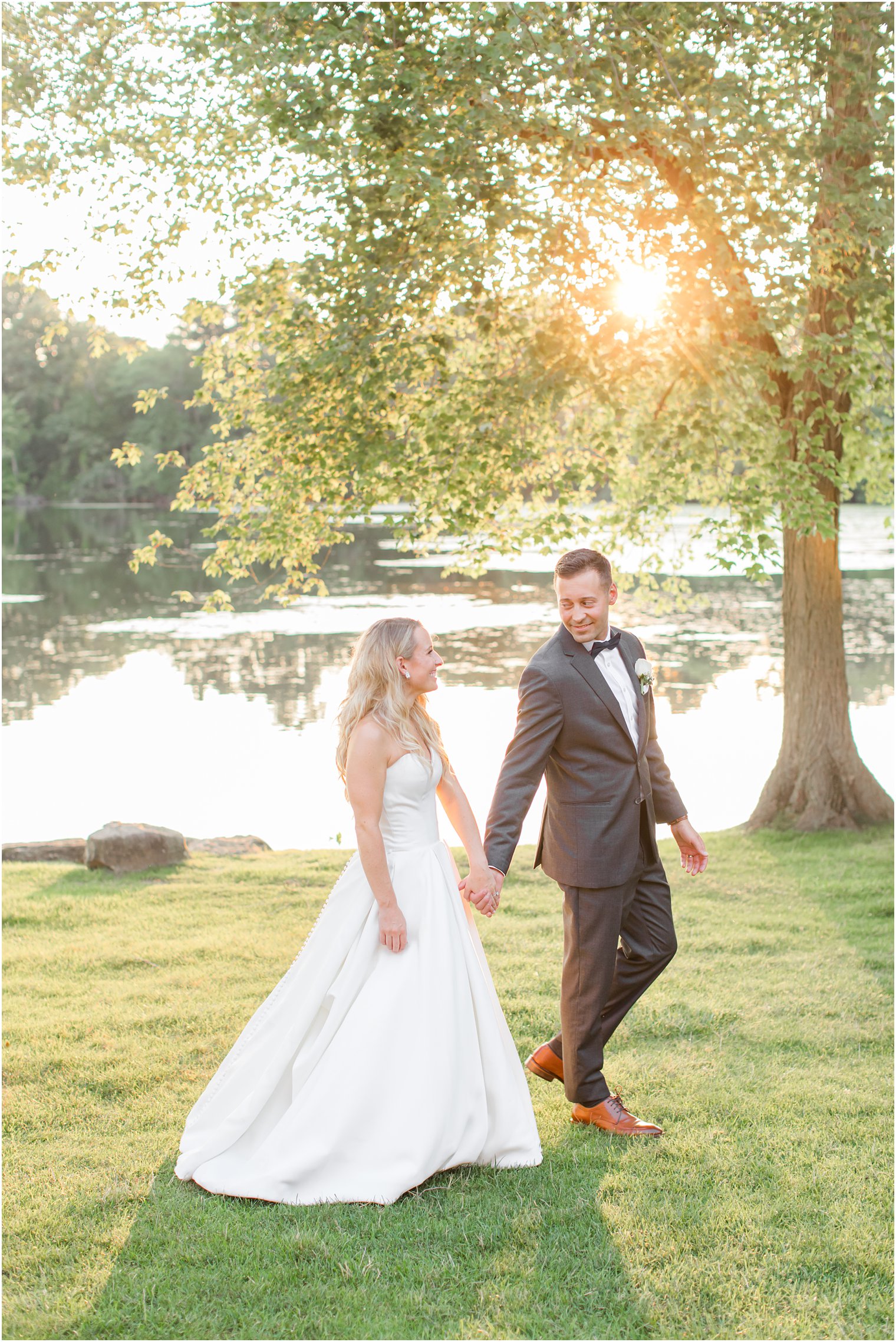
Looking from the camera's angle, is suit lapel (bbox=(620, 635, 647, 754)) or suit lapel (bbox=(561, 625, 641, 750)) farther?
suit lapel (bbox=(620, 635, 647, 754))

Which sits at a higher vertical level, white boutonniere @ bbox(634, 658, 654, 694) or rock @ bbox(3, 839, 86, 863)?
white boutonniere @ bbox(634, 658, 654, 694)

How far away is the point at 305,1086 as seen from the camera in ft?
13.1

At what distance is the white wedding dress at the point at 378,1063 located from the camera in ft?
12.8

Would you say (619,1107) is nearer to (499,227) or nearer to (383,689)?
(383,689)

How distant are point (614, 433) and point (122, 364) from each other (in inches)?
2530

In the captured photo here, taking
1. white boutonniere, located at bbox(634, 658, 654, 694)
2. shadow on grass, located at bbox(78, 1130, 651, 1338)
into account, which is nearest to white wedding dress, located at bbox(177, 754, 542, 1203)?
shadow on grass, located at bbox(78, 1130, 651, 1338)

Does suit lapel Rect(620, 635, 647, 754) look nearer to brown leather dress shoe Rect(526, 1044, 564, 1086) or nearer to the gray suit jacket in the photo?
the gray suit jacket

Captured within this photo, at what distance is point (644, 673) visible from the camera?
4.45 meters

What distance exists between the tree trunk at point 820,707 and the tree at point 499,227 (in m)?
0.94

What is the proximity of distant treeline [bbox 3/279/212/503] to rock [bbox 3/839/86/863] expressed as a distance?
57.2 m

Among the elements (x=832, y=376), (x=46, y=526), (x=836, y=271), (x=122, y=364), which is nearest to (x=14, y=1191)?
(x=832, y=376)

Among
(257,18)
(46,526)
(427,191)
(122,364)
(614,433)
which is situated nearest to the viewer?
(427,191)

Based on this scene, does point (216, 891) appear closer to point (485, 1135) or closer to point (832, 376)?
point (485, 1135)

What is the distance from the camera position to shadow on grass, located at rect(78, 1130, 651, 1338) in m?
3.28
